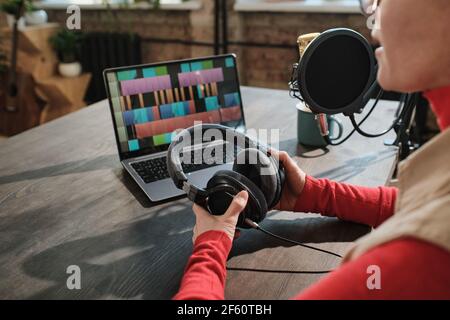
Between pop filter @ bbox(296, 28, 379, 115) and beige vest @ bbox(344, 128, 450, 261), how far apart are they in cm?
38

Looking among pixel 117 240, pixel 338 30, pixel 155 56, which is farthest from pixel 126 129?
pixel 155 56

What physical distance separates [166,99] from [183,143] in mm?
352

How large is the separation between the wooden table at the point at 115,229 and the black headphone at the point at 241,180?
8 centimetres

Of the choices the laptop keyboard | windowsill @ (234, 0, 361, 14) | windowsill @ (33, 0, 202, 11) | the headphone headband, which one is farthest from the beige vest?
windowsill @ (33, 0, 202, 11)

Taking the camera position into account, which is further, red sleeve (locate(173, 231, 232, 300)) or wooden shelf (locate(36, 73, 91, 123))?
wooden shelf (locate(36, 73, 91, 123))

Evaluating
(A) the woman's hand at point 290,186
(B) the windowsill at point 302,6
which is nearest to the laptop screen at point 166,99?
(A) the woman's hand at point 290,186

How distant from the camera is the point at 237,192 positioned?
781mm

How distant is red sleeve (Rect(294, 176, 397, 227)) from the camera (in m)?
0.89

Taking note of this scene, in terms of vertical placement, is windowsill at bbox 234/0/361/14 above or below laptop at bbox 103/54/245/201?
above

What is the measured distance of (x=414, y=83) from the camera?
0.59 meters

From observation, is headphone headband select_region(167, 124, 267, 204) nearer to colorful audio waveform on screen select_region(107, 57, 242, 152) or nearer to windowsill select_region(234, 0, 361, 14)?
colorful audio waveform on screen select_region(107, 57, 242, 152)

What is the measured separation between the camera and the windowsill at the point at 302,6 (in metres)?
2.70

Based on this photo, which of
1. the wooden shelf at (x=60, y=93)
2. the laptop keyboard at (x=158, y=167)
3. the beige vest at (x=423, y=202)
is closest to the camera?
the beige vest at (x=423, y=202)

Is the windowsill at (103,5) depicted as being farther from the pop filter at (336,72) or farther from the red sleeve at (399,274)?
the red sleeve at (399,274)
